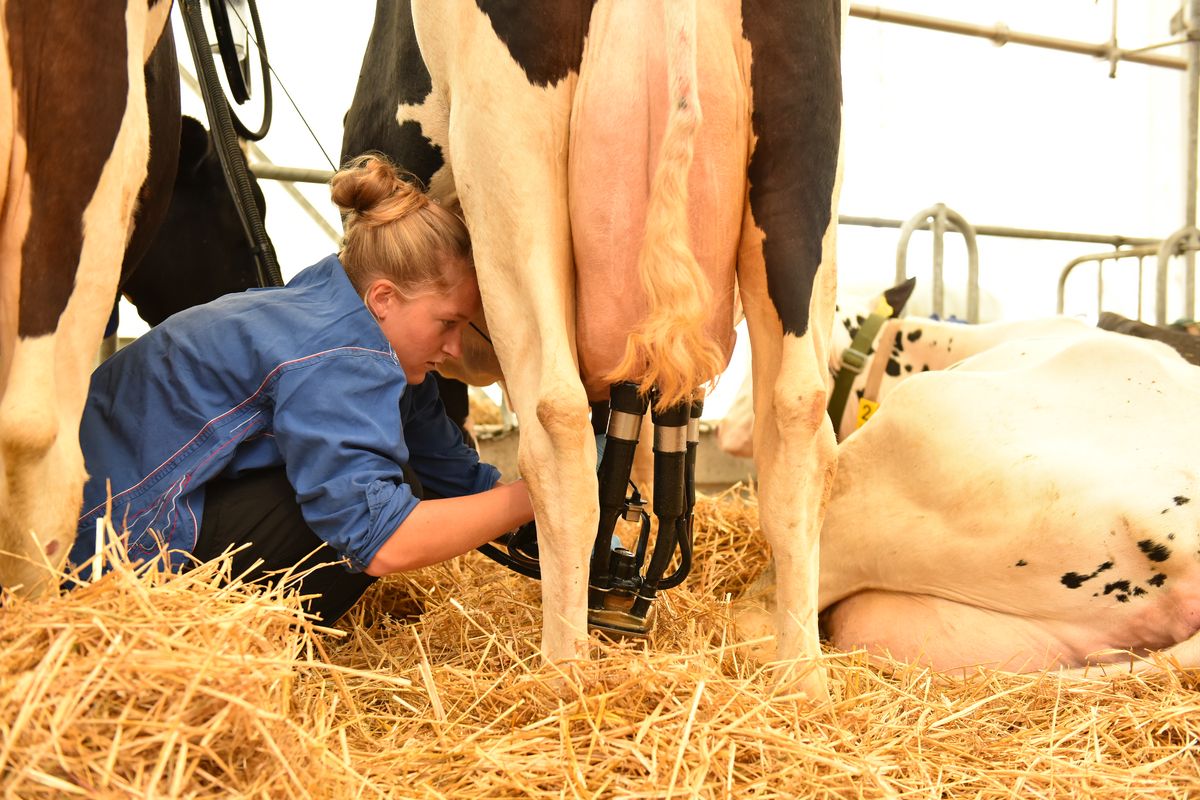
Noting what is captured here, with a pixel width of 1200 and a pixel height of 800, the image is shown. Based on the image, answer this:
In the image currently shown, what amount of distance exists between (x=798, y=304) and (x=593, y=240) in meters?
0.38

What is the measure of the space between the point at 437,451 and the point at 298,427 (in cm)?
68

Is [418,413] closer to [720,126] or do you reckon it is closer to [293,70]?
[720,126]

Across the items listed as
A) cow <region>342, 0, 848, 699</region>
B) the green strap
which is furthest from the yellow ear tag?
cow <region>342, 0, 848, 699</region>

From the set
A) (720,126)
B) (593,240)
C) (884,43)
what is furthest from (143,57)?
(884,43)

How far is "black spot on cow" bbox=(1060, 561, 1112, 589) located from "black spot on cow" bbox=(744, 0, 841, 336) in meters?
0.90

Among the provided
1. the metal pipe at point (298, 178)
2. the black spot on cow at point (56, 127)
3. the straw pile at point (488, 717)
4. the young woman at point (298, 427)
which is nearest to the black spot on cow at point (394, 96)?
the young woman at point (298, 427)

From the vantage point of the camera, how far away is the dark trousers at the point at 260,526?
1854 mm

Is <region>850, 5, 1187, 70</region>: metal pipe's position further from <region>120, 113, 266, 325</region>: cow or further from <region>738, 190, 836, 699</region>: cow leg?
<region>738, 190, 836, 699</region>: cow leg

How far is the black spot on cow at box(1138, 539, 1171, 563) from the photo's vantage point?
2.12 metres

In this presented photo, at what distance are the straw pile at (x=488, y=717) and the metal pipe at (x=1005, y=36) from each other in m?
3.45

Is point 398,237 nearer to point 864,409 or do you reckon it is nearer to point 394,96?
point 394,96

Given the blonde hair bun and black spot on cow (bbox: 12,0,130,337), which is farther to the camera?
the blonde hair bun

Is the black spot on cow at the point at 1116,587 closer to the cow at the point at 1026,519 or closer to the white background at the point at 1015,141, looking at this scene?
the cow at the point at 1026,519

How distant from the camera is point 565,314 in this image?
6.11 feet
